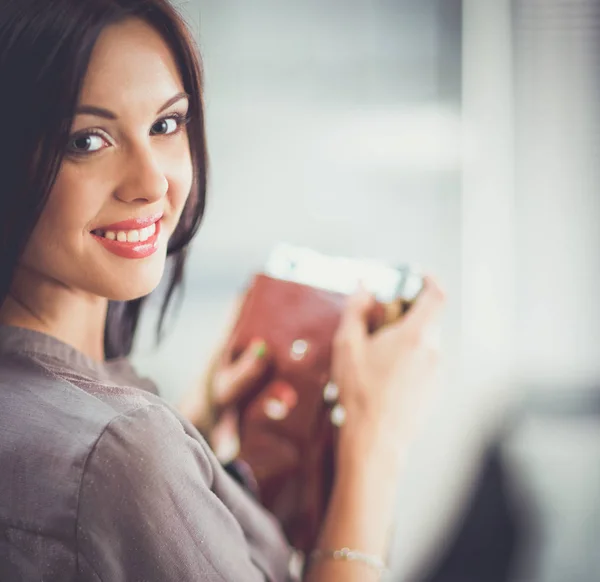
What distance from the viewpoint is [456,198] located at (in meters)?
1.19

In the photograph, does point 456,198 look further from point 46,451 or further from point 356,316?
point 46,451

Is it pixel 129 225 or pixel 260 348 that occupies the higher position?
pixel 129 225

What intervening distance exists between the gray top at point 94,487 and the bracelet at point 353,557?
0.55 ft

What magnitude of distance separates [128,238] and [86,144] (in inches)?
3.0

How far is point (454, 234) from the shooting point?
1.18 metres

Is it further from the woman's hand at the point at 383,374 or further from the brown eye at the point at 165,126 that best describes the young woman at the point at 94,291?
the woman's hand at the point at 383,374

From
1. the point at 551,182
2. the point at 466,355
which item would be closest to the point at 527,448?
the point at 466,355

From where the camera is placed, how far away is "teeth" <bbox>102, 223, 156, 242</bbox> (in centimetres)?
54

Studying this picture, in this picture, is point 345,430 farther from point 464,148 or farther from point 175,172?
point 464,148

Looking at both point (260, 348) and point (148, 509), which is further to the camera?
point (260, 348)

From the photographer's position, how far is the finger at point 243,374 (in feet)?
2.60

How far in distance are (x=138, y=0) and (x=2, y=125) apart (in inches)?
5.3

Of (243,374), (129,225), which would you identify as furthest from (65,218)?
(243,374)

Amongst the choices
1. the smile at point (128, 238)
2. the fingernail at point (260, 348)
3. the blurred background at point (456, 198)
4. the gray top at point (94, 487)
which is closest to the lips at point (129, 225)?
the smile at point (128, 238)
